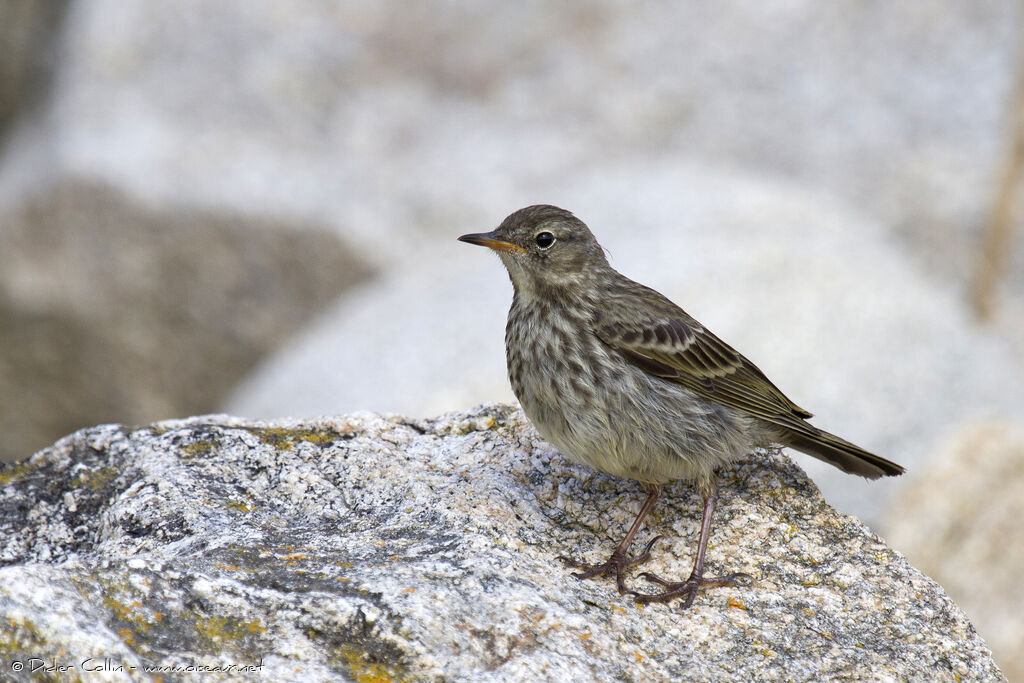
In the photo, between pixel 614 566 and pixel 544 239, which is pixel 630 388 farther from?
pixel 544 239

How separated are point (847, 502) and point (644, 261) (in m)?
3.19

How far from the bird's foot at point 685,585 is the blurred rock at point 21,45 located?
12318 mm

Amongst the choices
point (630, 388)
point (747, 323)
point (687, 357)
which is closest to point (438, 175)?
point (747, 323)

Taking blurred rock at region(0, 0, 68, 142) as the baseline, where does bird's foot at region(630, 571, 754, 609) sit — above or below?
below

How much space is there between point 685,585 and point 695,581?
0.05 m

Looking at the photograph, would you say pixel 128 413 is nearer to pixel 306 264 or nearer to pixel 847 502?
pixel 306 264

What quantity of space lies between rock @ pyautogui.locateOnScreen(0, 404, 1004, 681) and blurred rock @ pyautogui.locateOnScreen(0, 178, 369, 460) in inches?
282

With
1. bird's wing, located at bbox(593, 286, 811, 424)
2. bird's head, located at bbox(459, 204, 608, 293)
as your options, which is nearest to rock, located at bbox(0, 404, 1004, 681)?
bird's wing, located at bbox(593, 286, 811, 424)

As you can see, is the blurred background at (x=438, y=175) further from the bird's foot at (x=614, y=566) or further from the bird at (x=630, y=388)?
the bird's foot at (x=614, y=566)

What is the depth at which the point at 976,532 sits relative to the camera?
322 inches

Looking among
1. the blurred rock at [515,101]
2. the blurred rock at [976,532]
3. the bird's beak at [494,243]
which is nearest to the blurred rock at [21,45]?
the blurred rock at [515,101]

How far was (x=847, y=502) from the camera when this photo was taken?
8.31 m

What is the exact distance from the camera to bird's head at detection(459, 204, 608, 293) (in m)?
5.32

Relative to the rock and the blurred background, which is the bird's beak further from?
the blurred background
